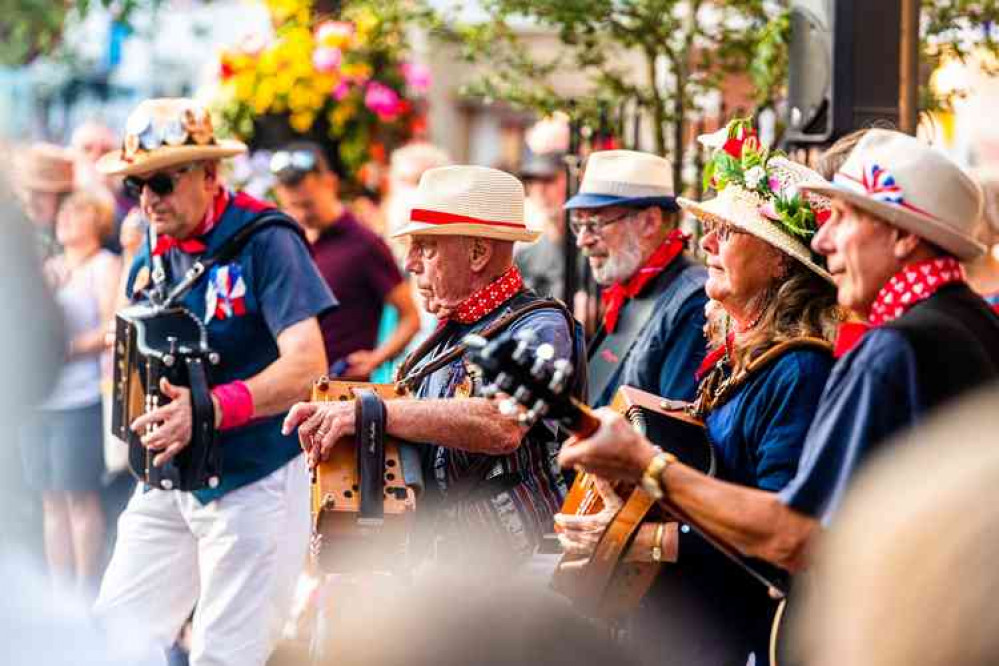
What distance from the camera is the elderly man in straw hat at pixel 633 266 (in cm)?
541

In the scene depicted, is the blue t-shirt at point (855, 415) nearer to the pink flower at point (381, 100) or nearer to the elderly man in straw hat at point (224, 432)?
the elderly man in straw hat at point (224, 432)

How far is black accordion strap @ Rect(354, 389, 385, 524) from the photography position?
418 cm

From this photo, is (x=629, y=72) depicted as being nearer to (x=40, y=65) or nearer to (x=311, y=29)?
(x=311, y=29)

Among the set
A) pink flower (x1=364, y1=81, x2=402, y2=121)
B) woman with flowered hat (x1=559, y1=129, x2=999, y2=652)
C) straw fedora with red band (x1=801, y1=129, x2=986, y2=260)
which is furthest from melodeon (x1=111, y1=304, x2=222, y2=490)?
pink flower (x1=364, y1=81, x2=402, y2=121)

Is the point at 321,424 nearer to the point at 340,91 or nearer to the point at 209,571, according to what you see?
the point at 209,571

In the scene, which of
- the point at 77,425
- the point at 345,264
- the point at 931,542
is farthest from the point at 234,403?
the point at 77,425

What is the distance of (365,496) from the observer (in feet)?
13.7

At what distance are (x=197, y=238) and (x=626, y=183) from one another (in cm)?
159

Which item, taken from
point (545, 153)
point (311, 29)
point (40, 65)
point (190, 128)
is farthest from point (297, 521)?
point (40, 65)

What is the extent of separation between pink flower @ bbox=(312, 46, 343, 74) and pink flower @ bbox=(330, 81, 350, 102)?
11 centimetres

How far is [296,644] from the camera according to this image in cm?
579

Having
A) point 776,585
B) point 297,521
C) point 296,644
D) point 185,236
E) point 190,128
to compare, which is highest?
point 190,128

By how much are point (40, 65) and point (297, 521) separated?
16.2 m

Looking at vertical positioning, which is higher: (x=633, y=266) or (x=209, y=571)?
(x=633, y=266)
